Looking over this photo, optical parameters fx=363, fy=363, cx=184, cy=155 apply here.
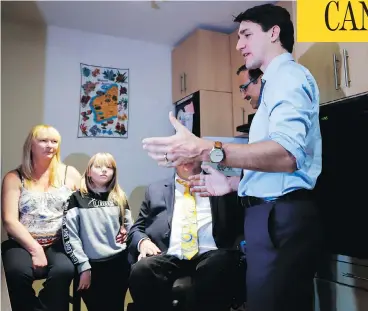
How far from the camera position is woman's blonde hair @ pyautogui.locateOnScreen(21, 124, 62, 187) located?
1993mm

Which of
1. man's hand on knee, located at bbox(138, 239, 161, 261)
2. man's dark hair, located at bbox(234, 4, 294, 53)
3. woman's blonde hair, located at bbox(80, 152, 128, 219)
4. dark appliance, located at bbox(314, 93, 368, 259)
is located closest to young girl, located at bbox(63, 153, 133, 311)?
woman's blonde hair, located at bbox(80, 152, 128, 219)

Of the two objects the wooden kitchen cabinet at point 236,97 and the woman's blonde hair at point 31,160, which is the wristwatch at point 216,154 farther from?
the wooden kitchen cabinet at point 236,97

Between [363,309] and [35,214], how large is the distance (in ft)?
5.25

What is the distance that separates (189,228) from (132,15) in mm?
1642

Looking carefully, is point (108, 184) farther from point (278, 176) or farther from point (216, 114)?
point (278, 176)

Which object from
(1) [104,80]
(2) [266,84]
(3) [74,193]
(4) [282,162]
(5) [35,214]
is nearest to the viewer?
(4) [282,162]

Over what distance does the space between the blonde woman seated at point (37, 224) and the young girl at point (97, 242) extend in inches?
2.9

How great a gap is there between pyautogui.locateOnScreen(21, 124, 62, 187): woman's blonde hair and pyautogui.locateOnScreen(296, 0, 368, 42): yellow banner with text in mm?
1438

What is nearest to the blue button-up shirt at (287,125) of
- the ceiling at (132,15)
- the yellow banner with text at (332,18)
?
the yellow banner with text at (332,18)

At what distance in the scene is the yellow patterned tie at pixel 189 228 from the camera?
1755mm

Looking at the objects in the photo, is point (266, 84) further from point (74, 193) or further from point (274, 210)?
point (74, 193)

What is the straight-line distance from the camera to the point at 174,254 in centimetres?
177

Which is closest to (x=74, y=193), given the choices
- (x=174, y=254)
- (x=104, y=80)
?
(x=174, y=254)

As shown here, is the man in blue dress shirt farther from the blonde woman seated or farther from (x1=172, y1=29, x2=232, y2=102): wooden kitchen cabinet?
(x1=172, y1=29, x2=232, y2=102): wooden kitchen cabinet
